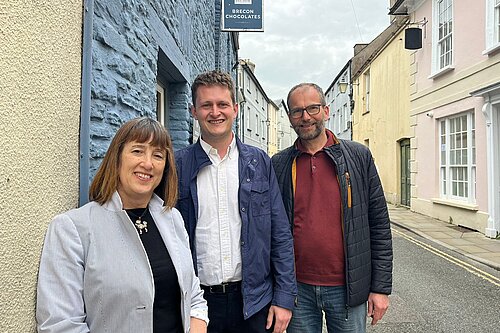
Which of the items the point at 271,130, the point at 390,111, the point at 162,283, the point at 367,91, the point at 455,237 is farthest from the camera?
the point at 271,130

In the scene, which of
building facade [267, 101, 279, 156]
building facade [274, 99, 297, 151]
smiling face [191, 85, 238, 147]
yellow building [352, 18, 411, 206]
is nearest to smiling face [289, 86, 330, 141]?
smiling face [191, 85, 238, 147]

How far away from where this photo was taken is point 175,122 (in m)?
5.38

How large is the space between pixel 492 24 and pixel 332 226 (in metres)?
8.13

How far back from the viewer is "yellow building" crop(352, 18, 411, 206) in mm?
14000

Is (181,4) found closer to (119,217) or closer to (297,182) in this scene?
(297,182)

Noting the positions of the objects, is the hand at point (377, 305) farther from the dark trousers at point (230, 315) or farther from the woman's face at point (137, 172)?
the woman's face at point (137, 172)

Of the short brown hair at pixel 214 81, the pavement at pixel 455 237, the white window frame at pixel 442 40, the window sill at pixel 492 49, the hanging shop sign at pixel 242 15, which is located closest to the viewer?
the short brown hair at pixel 214 81

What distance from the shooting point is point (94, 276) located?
1.40 meters

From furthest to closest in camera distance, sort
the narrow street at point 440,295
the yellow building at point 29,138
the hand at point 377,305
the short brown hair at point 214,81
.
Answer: the narrow street at point 440,295 < the hand at point 377,305 < the short brown hair at point 214,81 < the yellow building at point 29,138

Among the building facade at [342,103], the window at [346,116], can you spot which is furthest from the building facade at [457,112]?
the window at [346,116]

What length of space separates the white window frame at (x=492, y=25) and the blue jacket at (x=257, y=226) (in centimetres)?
796

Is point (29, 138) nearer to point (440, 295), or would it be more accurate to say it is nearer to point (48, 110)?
point (48, 110)

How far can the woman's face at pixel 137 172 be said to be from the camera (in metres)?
1.64

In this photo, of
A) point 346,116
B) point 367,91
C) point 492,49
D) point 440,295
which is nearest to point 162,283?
point 440,295
